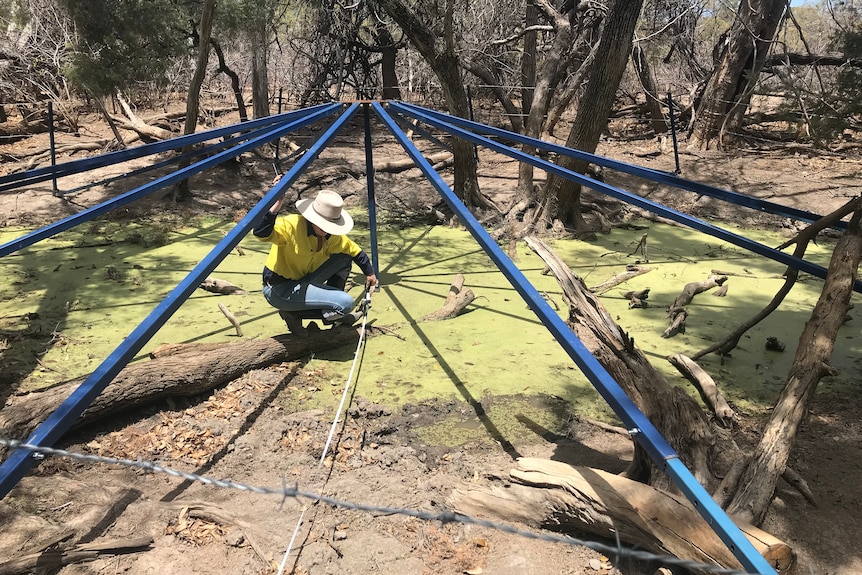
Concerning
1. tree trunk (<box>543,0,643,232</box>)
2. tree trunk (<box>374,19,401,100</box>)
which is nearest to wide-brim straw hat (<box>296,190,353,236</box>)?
tree trunk (<box>543,0,643,232</box>)

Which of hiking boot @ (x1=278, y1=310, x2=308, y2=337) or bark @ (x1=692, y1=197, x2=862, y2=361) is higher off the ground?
bark @ (x1=692, y1=197, x2=862, y2=361)

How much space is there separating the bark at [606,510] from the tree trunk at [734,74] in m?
9.28

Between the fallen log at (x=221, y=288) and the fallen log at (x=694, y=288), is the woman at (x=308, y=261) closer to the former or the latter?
the fallen log at (x=221, y=288)

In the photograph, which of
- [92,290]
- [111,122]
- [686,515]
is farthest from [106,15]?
[686,515]

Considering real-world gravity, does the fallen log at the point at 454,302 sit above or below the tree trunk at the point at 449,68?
below

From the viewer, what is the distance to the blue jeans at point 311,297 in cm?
396

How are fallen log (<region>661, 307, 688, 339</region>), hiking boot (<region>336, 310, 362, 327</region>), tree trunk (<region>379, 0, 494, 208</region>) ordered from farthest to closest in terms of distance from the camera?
1. tree trunk (<region>379, 0, 494, 208</region>)
2. fallen log (<region>661, 307, 688, 339</region>)
3. hiking boot (<region>336, 310, 362, 327</region>)

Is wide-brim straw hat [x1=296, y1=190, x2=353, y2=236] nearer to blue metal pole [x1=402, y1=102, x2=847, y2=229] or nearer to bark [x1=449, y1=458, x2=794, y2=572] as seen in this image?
blue metal pole [x1=402, y1=102, x2=847, y2=229]

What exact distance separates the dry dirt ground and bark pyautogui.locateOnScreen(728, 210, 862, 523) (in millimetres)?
253

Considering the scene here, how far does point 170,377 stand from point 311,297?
39.5 inches

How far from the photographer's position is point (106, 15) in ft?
25.0

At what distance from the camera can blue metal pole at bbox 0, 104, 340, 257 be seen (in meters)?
2.86

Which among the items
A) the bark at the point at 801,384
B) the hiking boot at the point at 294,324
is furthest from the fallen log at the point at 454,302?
the bark at the point at 801,384

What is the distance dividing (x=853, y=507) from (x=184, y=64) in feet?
49.0
